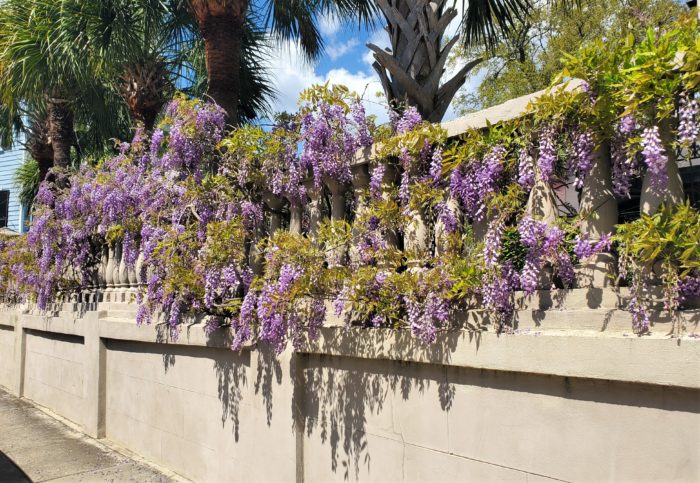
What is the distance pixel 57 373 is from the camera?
9.40m

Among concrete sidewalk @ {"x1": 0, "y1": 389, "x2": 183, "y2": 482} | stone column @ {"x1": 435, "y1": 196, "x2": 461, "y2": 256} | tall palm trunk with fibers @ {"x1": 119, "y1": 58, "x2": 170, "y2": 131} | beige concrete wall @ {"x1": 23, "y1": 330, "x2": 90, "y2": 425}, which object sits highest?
tall palm trunk with fibers @ {"x1": 119, "y1": 58, "x2": 170, "y2": 131}

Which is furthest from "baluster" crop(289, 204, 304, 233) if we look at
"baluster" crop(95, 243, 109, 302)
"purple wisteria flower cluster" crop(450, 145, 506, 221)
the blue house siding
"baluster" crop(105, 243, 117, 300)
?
the blue house siding

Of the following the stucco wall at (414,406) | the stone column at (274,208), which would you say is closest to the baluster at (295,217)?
the stone column at (274,208)

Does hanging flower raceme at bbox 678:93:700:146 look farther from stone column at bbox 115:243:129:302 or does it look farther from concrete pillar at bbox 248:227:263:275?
stone column at bbox 115:243:129:302

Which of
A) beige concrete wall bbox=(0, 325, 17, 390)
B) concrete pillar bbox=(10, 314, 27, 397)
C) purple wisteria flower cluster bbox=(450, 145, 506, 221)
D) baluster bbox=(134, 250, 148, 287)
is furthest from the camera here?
beige concrete wall bbox=(0, 325, 17, 390)

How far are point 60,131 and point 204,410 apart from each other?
8.93 m

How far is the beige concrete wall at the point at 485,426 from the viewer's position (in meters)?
2.57

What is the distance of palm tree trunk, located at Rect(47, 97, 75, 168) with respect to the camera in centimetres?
1234

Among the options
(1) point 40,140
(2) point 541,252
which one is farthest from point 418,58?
(1) point 40,140

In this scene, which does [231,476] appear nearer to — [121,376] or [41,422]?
[121,376]

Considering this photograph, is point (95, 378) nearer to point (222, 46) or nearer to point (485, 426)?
point (222, 46)

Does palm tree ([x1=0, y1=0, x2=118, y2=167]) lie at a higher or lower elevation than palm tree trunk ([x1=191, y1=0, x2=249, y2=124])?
higher

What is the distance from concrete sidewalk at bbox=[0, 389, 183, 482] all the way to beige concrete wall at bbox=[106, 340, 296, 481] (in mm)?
237

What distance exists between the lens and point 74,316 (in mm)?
8570
